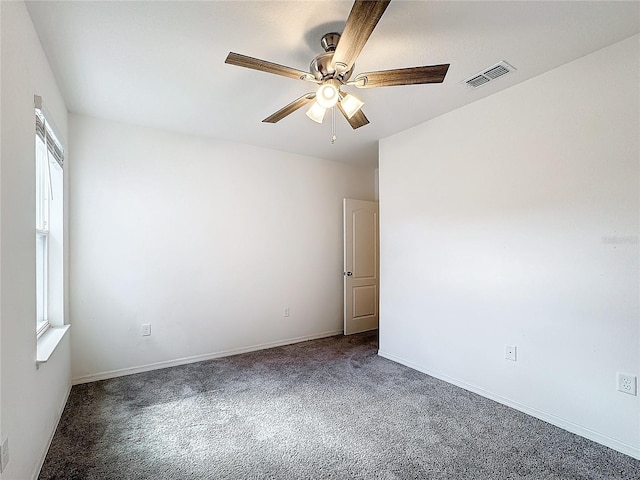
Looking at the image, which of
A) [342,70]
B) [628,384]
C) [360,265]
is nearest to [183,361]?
[360,265]

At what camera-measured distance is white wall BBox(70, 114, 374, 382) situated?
3150mm

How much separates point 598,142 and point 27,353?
3.56 m

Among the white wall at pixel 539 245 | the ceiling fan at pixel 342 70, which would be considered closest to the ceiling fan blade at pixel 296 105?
the ceiling fan at pixel 342 70

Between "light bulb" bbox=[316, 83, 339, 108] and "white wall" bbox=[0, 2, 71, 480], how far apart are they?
4.81ft

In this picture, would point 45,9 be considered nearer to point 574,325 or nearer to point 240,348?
point 240,348

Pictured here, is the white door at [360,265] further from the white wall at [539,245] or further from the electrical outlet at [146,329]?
the electrical outlet at [146,329]

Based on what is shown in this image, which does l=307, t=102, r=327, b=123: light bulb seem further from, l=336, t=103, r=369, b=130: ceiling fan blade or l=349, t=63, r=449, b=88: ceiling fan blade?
l=349, t=63, r=449, b=88: ceiling fan blade

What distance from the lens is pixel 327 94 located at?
1.95 m

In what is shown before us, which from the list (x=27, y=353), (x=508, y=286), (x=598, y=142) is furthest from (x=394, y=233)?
(x=27, y=353)

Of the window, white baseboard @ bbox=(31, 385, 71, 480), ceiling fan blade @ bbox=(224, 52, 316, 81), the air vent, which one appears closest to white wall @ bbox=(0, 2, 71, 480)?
white baseboard @ bbox=(31, 385, 71, 480)

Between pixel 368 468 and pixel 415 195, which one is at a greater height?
pixel 415 195

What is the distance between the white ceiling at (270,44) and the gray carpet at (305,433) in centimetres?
235

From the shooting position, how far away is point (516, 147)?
101 inches

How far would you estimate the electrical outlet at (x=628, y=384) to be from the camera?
198 cm
